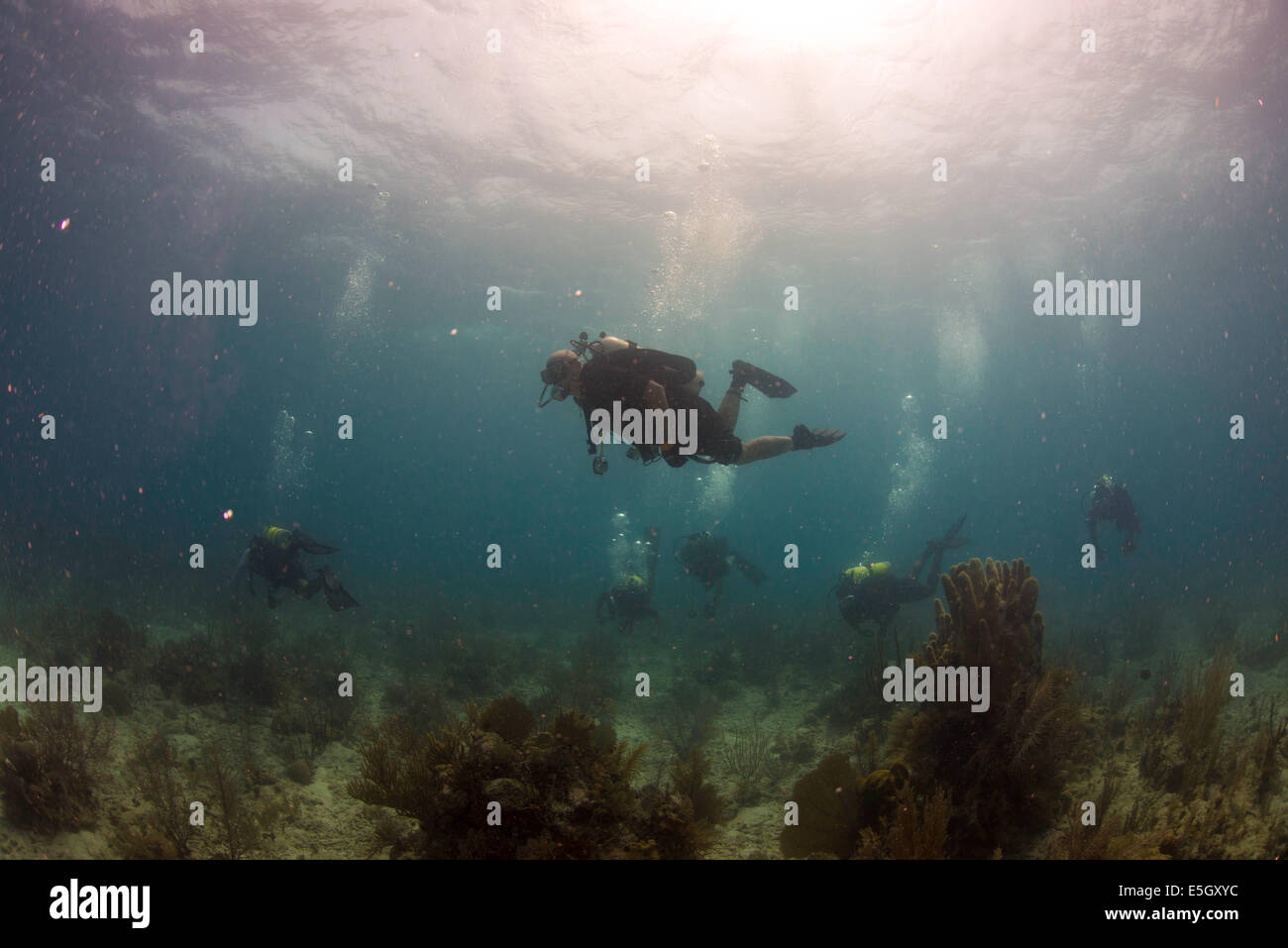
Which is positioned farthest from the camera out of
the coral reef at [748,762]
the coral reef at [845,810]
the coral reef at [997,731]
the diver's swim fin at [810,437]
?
the diver's swim fin at [810,437]

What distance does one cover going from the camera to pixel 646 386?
640cm

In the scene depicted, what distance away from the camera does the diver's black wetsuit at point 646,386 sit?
255 inches

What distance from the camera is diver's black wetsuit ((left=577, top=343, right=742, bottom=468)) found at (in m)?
6.48

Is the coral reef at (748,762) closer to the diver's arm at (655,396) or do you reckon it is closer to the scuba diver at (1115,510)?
the diver's arm at (655,396)

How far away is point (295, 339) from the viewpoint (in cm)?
4472

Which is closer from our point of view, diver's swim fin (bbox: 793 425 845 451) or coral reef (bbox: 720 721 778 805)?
coral reef (bbox: 720 721 778 805)

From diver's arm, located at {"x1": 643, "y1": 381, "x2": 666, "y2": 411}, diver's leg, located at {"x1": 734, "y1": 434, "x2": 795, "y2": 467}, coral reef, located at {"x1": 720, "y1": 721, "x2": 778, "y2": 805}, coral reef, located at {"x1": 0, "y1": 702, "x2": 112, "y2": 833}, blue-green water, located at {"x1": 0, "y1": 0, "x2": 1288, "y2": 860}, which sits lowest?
coral reef, located at {"x1": 720, "y1": 721, "x2": 778, "y2": 805}

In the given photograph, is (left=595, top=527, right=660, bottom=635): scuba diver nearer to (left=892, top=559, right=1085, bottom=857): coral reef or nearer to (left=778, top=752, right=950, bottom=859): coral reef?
(left=892, top=559, right=1085, bottom=857): coral reef

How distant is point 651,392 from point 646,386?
40 centimetres

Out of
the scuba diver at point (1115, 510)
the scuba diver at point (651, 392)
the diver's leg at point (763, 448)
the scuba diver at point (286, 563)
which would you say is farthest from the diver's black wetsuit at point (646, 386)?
the scuba diver at point (1115, 510)

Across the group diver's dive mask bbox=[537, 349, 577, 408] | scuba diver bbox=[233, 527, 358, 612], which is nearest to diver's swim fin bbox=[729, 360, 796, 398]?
diver's dive mask bbox=[537, 349, 577, 408]

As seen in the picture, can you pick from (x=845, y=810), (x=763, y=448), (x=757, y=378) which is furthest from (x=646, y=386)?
(x=845, y=810)

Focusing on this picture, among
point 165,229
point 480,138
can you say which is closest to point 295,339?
point 165,229
